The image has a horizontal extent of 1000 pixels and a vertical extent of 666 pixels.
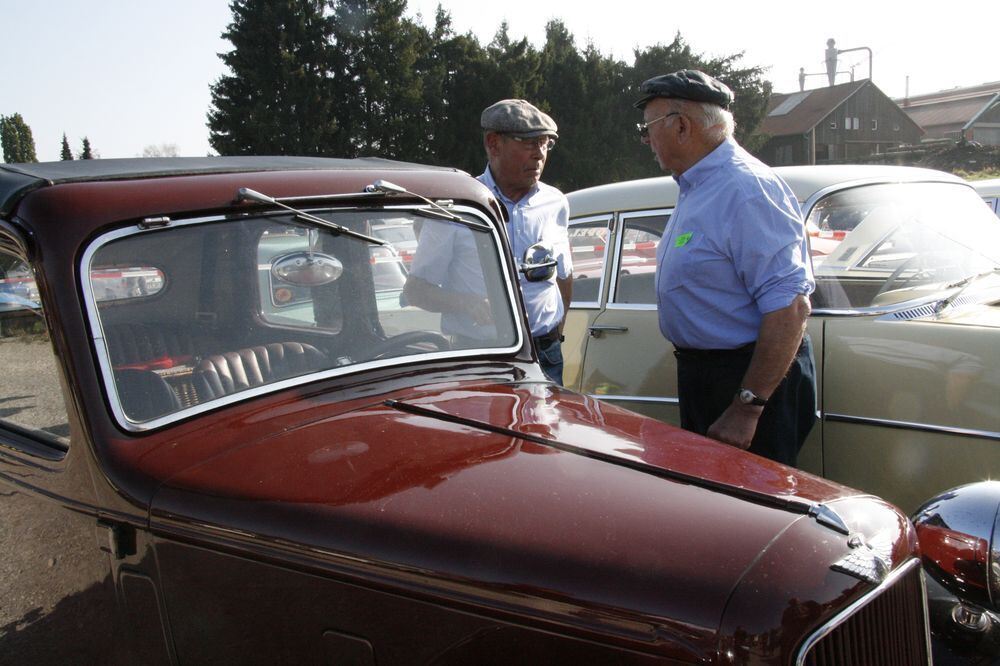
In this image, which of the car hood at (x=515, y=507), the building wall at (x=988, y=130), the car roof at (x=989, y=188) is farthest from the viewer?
the building wall at (x=988, y=130)

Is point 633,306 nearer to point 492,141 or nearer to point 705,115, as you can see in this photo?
point 492,141

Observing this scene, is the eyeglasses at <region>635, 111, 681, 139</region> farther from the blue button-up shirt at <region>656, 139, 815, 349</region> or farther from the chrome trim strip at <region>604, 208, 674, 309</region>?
the chrome trim strip at <region>604, 208, 674, 309</region>

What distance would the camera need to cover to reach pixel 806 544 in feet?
4.94

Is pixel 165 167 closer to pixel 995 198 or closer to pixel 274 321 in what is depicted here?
pixel 274 321

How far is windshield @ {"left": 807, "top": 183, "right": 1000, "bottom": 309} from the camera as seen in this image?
385cm

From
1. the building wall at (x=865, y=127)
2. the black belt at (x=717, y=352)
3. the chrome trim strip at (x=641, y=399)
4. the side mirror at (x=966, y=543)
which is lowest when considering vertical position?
the chrome trim strip at (x=641, y=399)

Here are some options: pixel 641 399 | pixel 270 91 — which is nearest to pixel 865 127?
pixel 270 91

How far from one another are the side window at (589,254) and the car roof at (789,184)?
0.23 feet

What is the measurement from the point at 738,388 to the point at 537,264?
31.5 inches

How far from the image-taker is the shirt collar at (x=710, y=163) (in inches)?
116

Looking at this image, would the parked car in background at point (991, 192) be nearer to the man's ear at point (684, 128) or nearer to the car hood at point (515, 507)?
the man's ear at point (684, 128)

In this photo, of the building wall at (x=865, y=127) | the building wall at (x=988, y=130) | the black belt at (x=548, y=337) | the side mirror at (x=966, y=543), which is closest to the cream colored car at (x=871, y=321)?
the black belt at (x=548, y=337)

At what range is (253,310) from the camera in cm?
225

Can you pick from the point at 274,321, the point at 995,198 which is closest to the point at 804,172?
the point at 274,321
